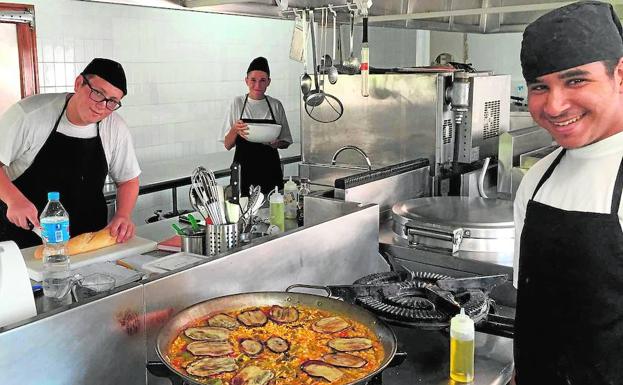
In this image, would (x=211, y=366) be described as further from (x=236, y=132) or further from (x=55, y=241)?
(x=236, y=132)

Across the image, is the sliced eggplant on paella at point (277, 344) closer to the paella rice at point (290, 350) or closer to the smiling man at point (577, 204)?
the paella rice at point (290, 350)

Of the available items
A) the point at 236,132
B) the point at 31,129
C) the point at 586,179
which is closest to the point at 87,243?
the point at 31,129

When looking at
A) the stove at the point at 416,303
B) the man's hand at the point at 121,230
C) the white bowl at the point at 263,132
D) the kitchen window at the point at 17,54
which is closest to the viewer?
the stove at the point at 416,303

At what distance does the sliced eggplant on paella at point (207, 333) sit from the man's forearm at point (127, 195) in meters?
1.63

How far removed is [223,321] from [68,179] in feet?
5.98

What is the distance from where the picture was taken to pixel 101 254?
2576 millimetres

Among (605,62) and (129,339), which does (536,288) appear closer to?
(605,62)

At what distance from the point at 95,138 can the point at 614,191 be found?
255 centimetres

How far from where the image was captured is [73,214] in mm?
3256

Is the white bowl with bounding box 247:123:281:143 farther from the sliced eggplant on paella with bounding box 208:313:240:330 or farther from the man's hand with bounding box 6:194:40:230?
the sliced eggplant on paella with bounding box 208:313:240:330

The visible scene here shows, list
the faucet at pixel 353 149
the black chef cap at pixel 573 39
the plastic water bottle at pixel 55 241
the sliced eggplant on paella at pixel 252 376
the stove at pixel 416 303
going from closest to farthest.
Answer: the black chef cap at pixel 573 39 < the sliced eggplant on paella at pixel 252 376 < the stove at pixel 416 303 < the plastic water bottle at pixel 55 241 < the faucet at pixel 353 149

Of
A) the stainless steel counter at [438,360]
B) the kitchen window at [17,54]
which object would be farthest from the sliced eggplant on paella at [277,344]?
the kitchen window at [17,54]

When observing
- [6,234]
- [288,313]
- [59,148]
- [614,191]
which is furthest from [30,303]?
[6,234]

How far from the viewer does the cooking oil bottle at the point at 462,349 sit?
1.67 meters
